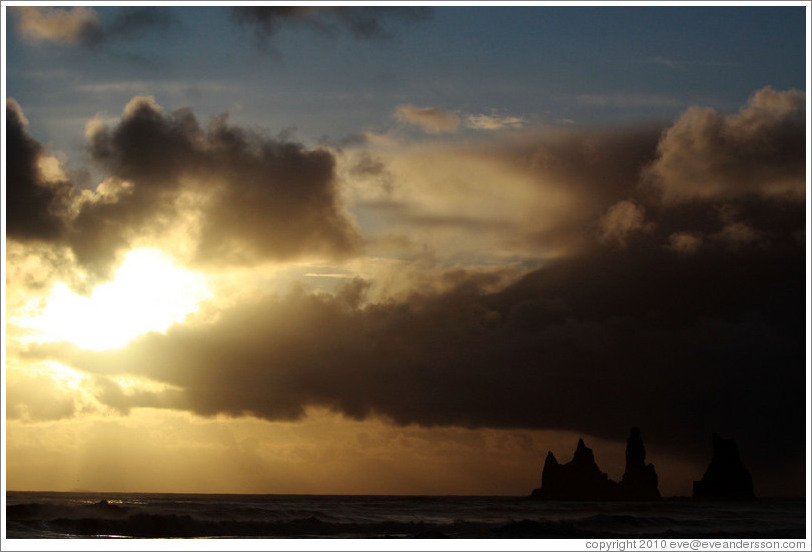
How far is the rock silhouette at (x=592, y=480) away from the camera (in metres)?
84.9

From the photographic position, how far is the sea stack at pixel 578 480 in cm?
8425

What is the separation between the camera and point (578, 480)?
283ft

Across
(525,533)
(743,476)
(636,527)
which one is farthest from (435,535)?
(743,476)

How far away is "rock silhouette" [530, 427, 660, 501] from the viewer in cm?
8488

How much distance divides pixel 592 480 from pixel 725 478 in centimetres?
1309

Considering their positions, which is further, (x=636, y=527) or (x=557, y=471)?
(x=557, y=471)

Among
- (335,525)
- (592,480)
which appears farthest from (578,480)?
(335,525)

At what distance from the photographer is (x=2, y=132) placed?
1043 inches

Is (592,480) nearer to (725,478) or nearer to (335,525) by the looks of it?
(725,478)

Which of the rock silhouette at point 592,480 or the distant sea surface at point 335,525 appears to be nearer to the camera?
the distant sea surface at point 335,525

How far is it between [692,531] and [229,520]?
26796mm

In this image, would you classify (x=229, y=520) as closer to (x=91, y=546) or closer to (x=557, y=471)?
(x=91, y=546)

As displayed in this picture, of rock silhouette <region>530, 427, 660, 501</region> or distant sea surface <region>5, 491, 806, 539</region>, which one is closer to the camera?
distant sea surface <region>5, 491, 806, 539</region>

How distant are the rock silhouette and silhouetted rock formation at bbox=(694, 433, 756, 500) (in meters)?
5.02
